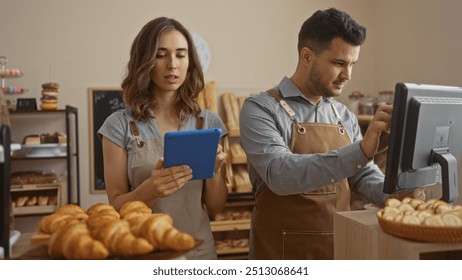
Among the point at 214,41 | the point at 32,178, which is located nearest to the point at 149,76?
the point at 32,178

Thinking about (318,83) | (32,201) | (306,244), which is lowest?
(32,201)

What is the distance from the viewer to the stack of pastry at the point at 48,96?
3164 mm

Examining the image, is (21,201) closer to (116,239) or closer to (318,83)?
(318,83)

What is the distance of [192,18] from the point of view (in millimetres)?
3535

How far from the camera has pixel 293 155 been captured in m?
1.29

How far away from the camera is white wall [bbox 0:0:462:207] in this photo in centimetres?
311

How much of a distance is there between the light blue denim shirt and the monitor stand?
0.16 metres

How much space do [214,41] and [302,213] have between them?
2.36 m

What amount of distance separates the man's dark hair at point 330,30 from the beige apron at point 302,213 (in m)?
0.20

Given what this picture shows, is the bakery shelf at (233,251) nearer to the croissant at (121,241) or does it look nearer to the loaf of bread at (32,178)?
the loaf of bread at (32,178)

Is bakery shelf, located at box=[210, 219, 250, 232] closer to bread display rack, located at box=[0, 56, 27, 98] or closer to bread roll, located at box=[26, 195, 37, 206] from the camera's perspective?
bread roll, located at box=[26, 195, 37, 206]

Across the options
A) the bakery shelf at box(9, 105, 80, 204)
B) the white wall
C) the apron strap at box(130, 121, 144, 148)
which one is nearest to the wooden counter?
the apron strap at box(130, 121, 144, 148)
